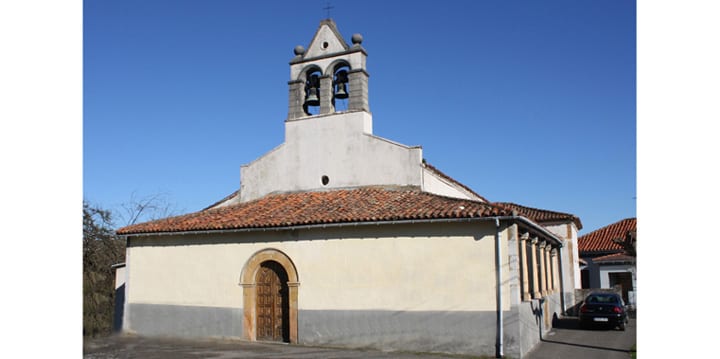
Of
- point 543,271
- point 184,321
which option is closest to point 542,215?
point 543,271

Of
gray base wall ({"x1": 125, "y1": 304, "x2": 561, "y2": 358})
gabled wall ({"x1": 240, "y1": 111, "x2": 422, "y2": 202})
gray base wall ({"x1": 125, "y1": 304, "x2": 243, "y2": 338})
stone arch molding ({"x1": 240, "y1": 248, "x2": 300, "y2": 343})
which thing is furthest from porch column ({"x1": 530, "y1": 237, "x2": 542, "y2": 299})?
gray base wall ({"x1": 125, "y1": 304, "x2": 243, "y2": 338})

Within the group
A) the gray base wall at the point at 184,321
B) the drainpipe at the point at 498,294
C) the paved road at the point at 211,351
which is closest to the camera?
the drainpipe at the point at 498,294

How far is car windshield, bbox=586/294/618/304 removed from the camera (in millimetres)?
17562

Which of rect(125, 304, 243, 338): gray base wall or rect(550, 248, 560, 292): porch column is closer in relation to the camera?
rect(125, 304, 243, 338): gray base wall

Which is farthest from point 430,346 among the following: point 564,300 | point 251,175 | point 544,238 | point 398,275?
point 564,300

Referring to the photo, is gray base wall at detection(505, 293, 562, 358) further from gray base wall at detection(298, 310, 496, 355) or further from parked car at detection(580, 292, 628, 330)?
parked car at detection(580, 292, 628, 330)

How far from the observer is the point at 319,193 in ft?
53.9

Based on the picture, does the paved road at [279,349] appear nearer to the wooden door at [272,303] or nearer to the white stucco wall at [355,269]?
the wooden door at [272,303]

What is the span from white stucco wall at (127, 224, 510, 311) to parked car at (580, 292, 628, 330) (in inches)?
267

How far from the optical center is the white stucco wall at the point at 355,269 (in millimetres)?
12297

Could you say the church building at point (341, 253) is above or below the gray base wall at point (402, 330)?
above

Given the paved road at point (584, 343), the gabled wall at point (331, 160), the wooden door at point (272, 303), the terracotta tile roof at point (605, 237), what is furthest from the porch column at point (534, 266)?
the terracotta tile roof at point (605, 237)

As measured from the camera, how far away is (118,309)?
63.0ft

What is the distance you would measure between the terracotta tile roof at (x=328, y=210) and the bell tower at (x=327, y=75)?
2699 mm
